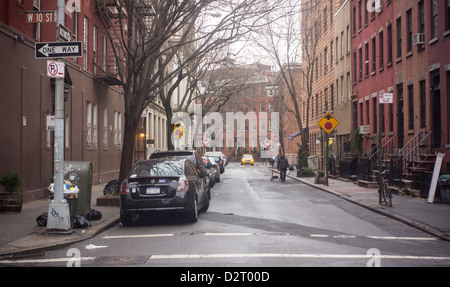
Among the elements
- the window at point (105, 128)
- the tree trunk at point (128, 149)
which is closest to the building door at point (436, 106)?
the tree trunk at point (128, 149)

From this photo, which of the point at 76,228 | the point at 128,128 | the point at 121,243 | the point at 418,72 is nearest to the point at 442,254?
the point at 121,243

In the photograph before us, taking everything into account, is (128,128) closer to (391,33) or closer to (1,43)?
(1,43)

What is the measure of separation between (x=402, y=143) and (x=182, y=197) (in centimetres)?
1671

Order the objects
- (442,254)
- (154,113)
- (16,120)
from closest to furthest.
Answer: (442,254)
(16,120)
(154,113)

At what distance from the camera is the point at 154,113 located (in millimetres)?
46156

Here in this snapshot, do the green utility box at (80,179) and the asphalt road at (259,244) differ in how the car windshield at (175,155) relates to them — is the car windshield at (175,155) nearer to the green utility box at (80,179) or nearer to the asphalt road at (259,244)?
the asphalt road at (259,244)

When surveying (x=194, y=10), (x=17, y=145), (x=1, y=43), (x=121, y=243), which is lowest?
(x=121, y=243)

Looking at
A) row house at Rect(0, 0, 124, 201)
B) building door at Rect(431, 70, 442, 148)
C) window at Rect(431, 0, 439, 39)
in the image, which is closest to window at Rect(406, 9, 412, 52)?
window at Rect(431, 0, 439, 39)

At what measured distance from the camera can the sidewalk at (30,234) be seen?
9461mm

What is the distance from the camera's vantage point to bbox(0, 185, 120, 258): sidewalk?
9.46 metres

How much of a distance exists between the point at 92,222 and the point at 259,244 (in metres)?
5.03

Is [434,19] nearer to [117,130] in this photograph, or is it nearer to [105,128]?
[105,128]

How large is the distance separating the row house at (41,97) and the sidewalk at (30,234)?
123 inches

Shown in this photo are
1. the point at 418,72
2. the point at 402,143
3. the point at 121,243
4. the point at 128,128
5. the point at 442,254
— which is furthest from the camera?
the point at 402,143
